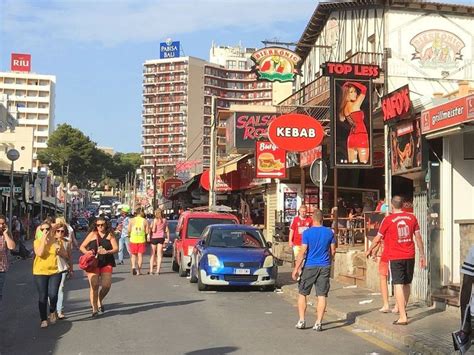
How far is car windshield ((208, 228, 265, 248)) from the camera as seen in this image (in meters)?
14.5

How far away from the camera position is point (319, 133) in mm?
16984

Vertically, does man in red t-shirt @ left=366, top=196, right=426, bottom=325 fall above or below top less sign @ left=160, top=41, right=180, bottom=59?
below

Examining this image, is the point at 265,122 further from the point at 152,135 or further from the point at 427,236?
the point at 152,135

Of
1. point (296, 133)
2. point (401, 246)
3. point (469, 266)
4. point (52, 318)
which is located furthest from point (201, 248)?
point (469, 266)

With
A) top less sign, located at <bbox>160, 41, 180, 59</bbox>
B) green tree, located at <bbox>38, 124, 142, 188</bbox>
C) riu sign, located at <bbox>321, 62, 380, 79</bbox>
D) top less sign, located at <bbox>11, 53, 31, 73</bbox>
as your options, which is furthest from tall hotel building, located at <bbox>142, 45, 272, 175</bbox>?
riu sign, located at <bbox>321, 62, 380, 79</bbox>

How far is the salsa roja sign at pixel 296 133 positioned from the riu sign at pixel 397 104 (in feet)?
16.4

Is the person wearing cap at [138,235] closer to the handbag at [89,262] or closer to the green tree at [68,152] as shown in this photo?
the handbag at [89,262]

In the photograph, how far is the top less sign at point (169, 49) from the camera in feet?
494

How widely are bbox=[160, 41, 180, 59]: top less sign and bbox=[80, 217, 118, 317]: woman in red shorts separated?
144 meters

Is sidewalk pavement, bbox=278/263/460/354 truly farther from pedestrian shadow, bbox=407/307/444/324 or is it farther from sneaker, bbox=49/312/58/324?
sneaker, bbox=49/312/58/324

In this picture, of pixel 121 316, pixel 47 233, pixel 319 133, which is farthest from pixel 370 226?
pixel 47 233

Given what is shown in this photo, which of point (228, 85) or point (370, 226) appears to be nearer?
point (370, 226)

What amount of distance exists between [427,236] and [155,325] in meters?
4.92

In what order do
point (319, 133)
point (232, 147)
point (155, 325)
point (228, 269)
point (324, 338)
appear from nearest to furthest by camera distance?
point (324, 338) → point (155, 325) → point (228, 269) → point (319, 133) → point (232, 147)
